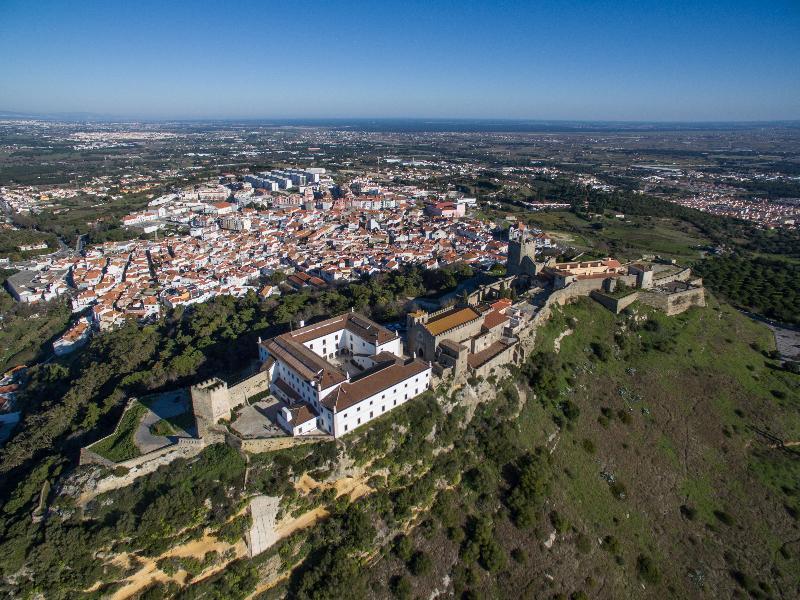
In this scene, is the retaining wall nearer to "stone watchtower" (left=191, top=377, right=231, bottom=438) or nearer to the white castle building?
the white castle building

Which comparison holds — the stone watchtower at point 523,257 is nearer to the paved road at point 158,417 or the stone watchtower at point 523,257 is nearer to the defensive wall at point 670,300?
the defensive wall at point 670,300

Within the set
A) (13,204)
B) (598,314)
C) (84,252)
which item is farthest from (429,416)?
(13,204)

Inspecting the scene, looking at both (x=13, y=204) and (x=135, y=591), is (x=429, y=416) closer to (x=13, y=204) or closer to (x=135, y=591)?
(x=135, y=591)

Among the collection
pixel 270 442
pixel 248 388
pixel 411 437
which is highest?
pixel 248 388

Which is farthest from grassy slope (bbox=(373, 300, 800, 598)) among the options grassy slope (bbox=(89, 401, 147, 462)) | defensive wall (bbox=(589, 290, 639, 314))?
grassy slope (bbox=(89, 401, 147, 462))

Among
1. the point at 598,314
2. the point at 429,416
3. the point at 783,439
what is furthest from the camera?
the point at 598,314

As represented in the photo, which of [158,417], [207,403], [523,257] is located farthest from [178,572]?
[523,257]

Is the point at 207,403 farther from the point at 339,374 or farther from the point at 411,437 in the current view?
the point at 411,437
